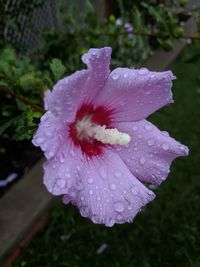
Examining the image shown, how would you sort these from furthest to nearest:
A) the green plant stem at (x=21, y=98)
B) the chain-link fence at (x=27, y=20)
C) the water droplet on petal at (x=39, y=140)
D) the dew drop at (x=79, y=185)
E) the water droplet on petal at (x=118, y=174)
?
1. the chain-link fence at (x=27, y=20)
2. the green plant stem at (x=21, y=98)
3. the water droplet on petal at (x=118, y=174)
4. the dew drop at (x=79, y=185)
5. the water droplet on petal at (x=39, y=140)

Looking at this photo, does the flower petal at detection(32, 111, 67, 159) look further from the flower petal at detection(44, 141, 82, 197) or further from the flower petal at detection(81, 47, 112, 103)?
the flower petal at detection(81, 47, 112, 103)

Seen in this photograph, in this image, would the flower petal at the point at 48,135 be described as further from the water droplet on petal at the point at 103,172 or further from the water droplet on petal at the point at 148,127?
the water droplet on petal at the point at 148,127

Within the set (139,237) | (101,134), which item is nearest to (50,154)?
(101,134)

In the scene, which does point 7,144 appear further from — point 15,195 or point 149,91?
point 149,91

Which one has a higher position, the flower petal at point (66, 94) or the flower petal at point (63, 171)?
the flower petal at point (66, 94)

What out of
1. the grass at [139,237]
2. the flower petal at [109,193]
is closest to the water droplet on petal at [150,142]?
the flower petal at [109,193]

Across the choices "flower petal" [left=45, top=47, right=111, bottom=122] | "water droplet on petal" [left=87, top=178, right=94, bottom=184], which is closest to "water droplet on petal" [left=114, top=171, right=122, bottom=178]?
"water droplet on petal" [left=87, top=178, right=94, bottom=184]

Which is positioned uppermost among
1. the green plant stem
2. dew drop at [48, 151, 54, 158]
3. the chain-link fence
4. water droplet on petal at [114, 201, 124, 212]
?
dew drop at [48, 151, 54, 158]
